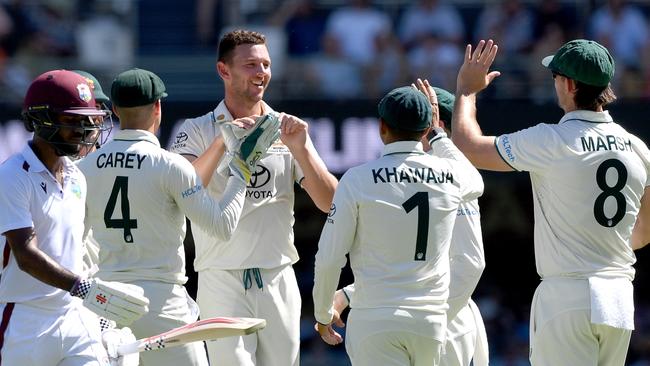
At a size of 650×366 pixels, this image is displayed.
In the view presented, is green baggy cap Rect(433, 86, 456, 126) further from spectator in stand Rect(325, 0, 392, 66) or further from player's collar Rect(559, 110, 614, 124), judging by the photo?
spectator in stand Rect(325, 0, 392, 66)

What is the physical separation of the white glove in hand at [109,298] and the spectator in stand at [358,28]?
754cm

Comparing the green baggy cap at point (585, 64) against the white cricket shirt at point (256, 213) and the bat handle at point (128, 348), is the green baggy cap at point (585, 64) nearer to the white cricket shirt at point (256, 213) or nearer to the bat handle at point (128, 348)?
the white cricket shirt at point (256, 213)

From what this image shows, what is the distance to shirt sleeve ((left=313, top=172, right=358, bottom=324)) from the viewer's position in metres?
5.47

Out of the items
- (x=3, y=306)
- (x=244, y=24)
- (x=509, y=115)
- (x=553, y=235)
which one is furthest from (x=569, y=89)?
(x=244, y=24)

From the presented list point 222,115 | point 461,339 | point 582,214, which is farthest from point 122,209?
point 582,214

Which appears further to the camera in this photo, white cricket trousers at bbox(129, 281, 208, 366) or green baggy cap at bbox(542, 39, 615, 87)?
green baggy cap at bbox(542, 39, 615, 87)

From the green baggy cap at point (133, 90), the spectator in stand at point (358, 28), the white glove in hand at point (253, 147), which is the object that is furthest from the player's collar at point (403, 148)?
the spectator in stand at point (358, 28)

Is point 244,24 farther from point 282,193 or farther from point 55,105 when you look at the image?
point 55,105

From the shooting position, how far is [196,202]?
223 inches

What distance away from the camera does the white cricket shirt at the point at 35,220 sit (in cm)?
490

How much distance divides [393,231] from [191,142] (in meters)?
1.54

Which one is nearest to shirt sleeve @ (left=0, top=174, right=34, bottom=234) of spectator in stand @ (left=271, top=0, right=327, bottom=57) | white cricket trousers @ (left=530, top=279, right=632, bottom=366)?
white cricket trousers @ (left=530, top=279, right=632, bottom=366)

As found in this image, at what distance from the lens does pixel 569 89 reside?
5.86 m

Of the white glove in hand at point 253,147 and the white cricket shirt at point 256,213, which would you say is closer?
the white glove in hand at point 253,147
